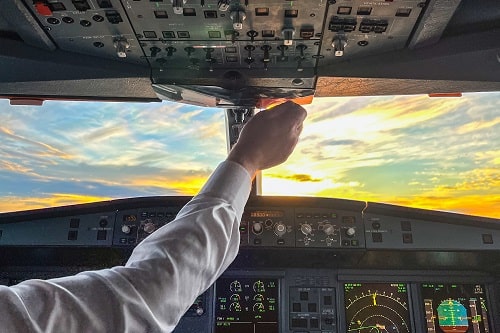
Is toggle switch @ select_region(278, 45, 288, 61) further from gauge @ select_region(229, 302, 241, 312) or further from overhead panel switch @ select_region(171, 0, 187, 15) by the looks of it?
gauge @ select_region(229, 302, 241, 312)

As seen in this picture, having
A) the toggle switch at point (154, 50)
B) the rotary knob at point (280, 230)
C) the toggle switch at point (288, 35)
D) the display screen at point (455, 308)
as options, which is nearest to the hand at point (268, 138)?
the toggle switch at point (288, 35)

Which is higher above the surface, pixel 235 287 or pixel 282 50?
pixel 282 50

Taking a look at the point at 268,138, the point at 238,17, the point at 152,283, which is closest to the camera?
the point at 152,283

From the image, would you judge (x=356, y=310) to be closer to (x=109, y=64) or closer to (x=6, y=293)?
(x=109, y=64)

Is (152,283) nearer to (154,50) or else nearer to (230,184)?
(230,184)

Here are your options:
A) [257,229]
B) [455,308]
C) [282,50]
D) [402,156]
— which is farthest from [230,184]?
[455,308]

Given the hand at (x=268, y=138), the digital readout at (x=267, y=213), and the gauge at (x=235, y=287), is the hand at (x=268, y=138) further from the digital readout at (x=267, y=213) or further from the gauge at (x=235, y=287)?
the gauge at (x=235, y=287)

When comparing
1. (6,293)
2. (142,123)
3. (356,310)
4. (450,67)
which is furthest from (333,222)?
(6,293)

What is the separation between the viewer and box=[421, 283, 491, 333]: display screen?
263 cm

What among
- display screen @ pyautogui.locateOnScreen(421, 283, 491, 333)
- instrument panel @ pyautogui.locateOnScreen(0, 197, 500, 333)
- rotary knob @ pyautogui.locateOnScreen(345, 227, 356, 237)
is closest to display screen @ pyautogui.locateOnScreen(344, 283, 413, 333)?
instrument panel @ pyautogui.locateOnScreen(0, 197, 500, 333)

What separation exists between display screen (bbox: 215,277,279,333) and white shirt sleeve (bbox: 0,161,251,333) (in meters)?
1.92

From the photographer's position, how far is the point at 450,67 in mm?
1346

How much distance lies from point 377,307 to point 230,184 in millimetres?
2114

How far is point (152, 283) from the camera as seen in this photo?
701 mm
